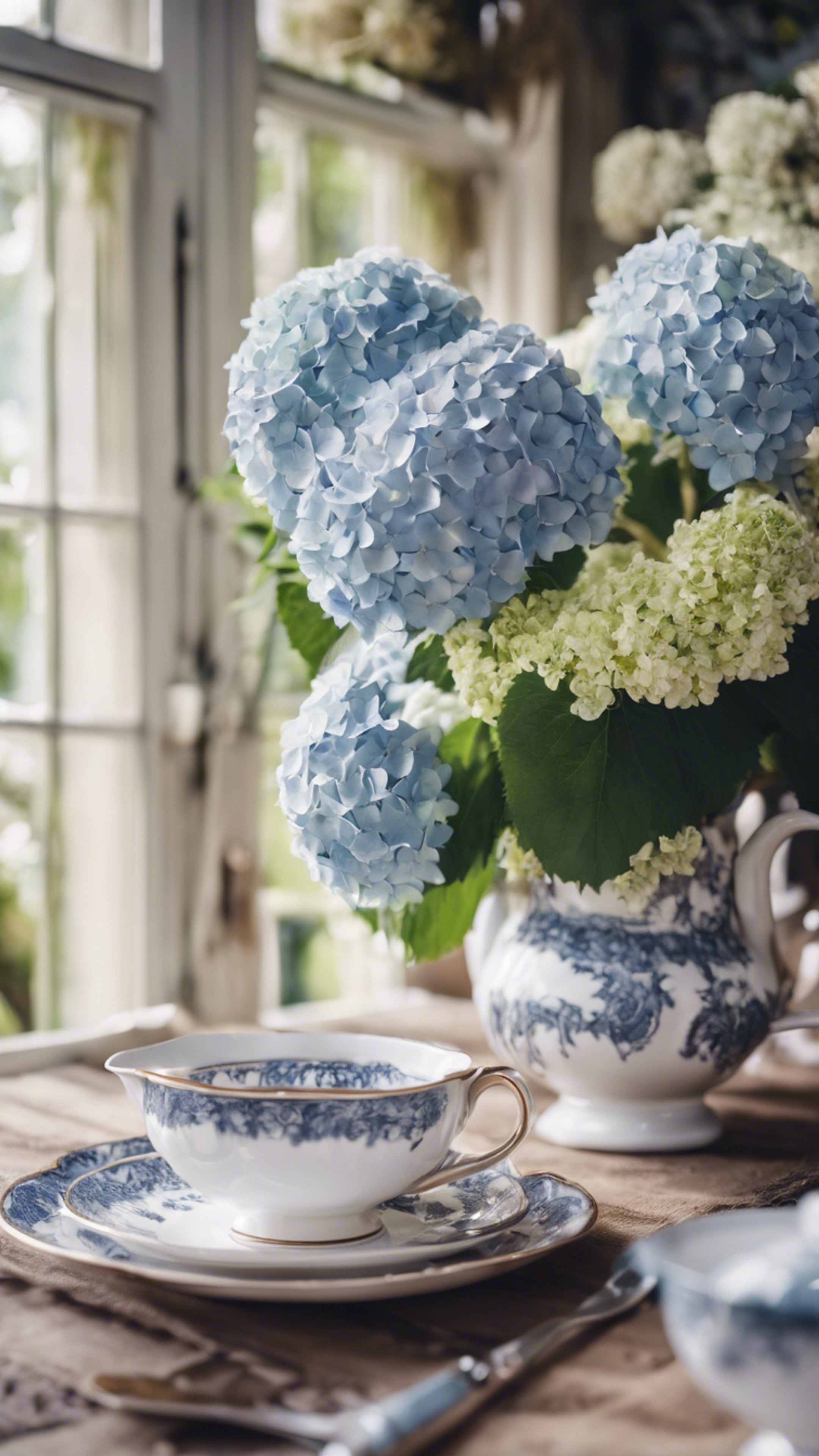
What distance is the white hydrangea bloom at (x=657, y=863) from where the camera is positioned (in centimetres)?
80

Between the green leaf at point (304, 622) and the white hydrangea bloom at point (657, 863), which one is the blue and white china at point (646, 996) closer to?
the white hydrangea bloom at point (657, 863)

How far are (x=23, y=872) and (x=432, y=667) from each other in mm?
617

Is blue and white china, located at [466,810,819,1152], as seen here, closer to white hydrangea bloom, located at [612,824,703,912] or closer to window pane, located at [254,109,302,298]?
white hydrangea bloom, located at [612,824,703,912]

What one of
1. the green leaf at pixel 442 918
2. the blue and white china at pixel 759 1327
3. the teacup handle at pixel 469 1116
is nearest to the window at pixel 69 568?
the green leaf at pixel 442 918

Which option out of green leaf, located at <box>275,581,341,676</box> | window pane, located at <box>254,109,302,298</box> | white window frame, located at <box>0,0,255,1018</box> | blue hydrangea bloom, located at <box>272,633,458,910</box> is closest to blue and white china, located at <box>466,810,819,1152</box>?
blue hydrangea bloom, located at <box>272,633,458,910</box>

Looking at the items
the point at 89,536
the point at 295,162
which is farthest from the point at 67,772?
the point at 295,162

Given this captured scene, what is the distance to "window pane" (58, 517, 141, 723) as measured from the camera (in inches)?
51.1

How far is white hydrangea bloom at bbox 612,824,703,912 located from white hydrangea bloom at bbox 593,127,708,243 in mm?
721

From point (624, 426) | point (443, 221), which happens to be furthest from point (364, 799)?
point (443, 221)

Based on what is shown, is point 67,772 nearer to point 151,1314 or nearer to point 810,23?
point 151,1314

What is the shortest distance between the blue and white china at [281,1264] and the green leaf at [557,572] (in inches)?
12.8

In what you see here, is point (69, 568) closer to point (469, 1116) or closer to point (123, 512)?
point (123, 512)

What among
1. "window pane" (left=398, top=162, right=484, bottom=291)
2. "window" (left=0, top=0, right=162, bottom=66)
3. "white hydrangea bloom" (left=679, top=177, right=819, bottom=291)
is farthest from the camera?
"window pane" (left=398, top=162, right=484, bottom=291)

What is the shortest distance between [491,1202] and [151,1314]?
18 cm
